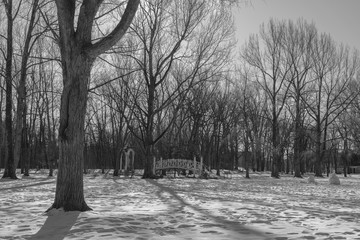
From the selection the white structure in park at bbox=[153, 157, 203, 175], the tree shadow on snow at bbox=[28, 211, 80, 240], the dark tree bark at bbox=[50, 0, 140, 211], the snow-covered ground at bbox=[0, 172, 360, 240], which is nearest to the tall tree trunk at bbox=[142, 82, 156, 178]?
the white structure in park at bbox=[153, 157, 203, 175]

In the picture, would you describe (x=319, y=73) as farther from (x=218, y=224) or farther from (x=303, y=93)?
(x=218, y=224)

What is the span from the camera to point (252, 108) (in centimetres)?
3909

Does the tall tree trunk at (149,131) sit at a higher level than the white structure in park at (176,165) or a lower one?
higher

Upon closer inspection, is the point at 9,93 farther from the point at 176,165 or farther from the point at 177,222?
the point at 177,222

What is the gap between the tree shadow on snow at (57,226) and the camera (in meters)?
5.40

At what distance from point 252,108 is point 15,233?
35072 mm

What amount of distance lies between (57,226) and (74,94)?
2613 millimetres

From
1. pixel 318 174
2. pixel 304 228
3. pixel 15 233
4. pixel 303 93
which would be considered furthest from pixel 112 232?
pixel 318 174

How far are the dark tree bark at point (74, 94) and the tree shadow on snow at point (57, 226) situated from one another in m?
0.44

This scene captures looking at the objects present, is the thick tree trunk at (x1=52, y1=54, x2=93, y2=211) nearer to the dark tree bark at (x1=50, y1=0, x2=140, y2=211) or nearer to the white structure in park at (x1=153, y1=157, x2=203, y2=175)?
the dark tree bark at (x1=50, y1=0, x2=140, y2=211)

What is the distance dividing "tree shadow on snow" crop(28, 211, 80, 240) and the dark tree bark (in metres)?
0.44

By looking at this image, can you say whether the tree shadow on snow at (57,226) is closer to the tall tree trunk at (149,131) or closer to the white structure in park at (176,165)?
the tall tree trunk at (149,131)

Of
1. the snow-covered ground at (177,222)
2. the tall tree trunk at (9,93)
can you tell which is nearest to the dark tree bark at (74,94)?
the snow-covered ground at (177,222)

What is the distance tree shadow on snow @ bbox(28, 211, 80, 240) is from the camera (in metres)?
5.40
